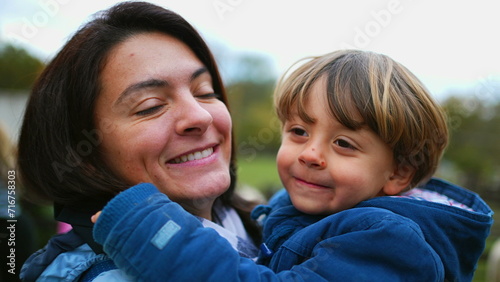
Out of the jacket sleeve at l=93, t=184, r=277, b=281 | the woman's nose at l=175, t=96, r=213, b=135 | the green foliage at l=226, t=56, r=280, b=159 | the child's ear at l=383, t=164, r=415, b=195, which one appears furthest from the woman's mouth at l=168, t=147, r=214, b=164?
the green foliage at l=226, t=56, r=280, b=159

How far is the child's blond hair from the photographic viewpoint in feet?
5.61

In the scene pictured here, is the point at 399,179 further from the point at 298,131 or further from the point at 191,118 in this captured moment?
the point at 191,118

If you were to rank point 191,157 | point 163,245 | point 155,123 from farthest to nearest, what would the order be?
point 191,157, point 155,123, point 163,245

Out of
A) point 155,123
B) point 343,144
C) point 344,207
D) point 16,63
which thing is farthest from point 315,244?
point 16,63

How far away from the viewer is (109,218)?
142cm

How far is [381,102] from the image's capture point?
1711mm

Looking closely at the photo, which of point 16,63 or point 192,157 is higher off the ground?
point 192,157

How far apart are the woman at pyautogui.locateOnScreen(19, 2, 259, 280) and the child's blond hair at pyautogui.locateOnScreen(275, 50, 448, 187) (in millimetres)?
508

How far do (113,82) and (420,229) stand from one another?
1439 mm

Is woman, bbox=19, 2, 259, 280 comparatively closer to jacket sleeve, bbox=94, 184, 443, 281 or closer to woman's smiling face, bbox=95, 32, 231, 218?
woman's smiling face, bbox=95, 32, 231, 218

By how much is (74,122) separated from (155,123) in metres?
0.41

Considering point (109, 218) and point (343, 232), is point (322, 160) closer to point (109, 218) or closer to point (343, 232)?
point (343, 232)

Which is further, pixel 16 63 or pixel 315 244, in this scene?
pixel 16 63

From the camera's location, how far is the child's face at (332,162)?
173cm
